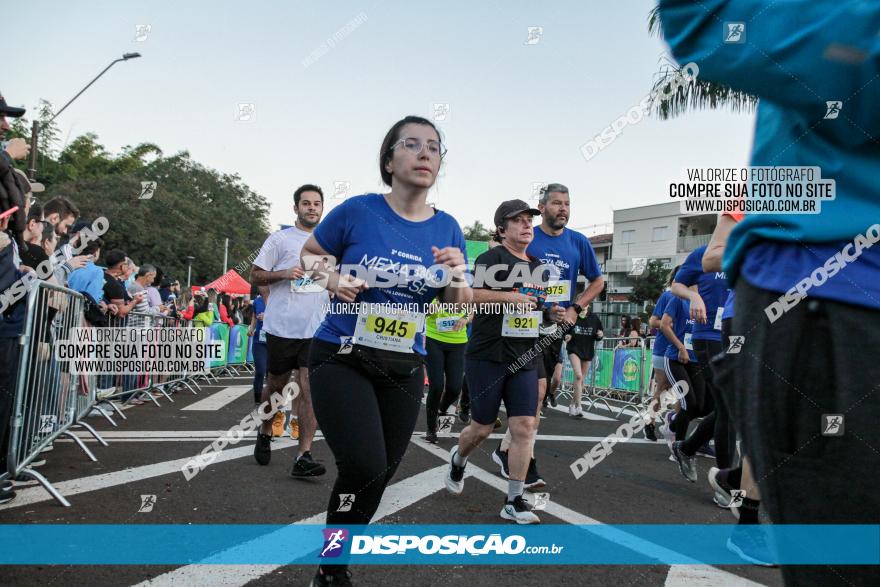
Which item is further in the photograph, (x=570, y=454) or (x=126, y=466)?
(x=570, y=454)

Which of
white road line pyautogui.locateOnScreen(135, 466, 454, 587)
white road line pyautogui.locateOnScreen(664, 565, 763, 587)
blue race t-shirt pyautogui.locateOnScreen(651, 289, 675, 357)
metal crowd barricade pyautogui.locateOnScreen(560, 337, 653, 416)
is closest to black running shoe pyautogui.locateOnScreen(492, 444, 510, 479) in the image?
white road line pyautogui.locateOnScreen(135, 466, 454, 587)

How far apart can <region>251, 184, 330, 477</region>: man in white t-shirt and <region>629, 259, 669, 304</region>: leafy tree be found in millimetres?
43664

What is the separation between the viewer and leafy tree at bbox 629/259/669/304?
155 ft

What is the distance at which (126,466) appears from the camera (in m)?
5.45

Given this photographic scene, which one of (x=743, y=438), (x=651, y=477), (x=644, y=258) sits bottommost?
(x=651, y=477)

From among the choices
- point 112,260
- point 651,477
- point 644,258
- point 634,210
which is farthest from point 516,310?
point 634,210

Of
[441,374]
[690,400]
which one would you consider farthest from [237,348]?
[690,400]

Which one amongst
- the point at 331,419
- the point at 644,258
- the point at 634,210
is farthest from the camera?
the point at 634,210

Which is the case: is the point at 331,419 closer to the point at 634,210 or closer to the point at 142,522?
the point at 142,522

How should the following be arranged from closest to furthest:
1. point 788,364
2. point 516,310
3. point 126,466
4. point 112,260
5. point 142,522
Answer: point 788,364
point 142,522
point 516,310
point 126,466
point 112,260

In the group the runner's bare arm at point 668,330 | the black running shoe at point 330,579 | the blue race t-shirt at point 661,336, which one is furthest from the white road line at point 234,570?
the blue race t-shirt at point 661,336

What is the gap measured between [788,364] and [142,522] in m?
3.77

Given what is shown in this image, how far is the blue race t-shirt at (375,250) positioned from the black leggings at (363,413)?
0.47ft

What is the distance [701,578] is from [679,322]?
15.2ft
